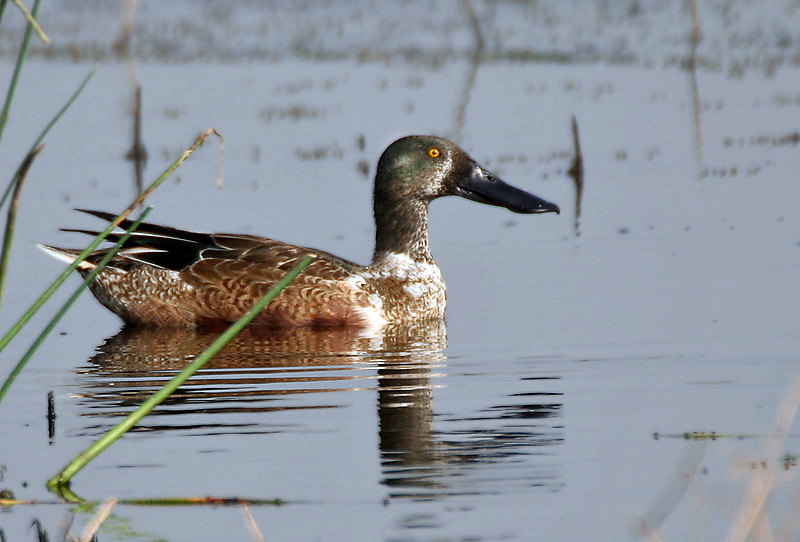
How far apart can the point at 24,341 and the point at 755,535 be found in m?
5.87

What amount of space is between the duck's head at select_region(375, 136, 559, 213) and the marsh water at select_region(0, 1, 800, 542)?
64 centimetres

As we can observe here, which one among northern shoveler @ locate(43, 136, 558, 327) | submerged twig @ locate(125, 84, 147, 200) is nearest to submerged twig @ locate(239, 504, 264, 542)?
northern shoveler @ locate(43, 136, 558, 327)

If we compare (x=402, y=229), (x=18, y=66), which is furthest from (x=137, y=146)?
(x=18, y=66)

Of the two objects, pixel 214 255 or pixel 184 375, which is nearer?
pixel 184 375

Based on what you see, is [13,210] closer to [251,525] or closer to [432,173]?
[251,525]

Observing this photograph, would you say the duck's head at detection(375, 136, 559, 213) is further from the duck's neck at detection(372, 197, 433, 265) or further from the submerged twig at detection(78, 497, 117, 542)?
the submerged twig at detection(78, 497, 117, 542)

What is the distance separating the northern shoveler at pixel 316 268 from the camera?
9.03m

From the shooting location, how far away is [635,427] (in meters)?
6.18

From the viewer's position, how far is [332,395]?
700 centimetres

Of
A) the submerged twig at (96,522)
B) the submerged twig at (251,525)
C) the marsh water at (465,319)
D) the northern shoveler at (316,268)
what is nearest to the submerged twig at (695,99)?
the marsh water at (465,319)

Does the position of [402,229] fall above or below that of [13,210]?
above

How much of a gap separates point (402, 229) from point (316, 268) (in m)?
0.95

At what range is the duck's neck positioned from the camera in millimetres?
9773

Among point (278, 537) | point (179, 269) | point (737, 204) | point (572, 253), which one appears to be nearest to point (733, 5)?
point (737, 204)
